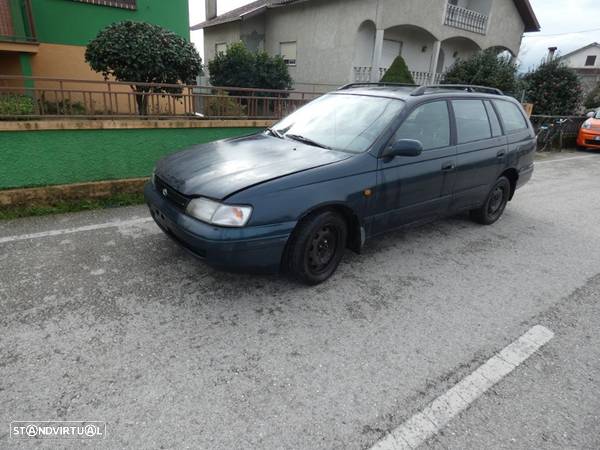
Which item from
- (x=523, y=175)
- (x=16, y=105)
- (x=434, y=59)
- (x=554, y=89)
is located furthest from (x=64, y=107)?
(x=554, y=89)

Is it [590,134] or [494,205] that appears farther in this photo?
[590,134]

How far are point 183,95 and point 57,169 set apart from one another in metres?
1.93

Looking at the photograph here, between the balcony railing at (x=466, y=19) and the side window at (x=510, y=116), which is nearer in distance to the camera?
the side window at (x=510, y=116)

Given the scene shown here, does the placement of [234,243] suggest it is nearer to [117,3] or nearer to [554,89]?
[117,3]

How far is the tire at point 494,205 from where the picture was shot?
192 inches

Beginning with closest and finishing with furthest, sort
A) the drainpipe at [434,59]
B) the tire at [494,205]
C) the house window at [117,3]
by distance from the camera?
the tire at [494,205] < the house window at [117,3] < the drainpipe at [434,59]

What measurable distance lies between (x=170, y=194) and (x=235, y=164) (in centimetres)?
58

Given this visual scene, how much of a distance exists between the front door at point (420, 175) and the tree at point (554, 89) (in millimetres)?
11883

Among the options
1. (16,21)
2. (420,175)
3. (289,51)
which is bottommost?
(420,175)

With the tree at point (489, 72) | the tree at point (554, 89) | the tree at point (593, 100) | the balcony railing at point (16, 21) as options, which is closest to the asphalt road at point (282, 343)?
the balcony railing at point (16, 21)

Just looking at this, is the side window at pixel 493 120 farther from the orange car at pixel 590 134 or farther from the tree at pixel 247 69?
the orange car at pixel 590 134

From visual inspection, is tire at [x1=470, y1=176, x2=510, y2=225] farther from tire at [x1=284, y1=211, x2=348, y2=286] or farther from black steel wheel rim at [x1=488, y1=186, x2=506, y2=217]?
tire at [x1=284, y1=211, x2=348, y2=286]

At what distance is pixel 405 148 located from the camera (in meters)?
3.24

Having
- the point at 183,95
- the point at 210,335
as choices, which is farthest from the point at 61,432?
the point at 183,95
